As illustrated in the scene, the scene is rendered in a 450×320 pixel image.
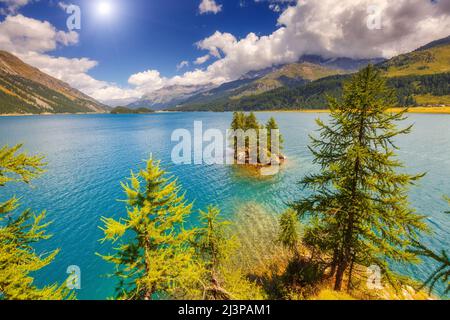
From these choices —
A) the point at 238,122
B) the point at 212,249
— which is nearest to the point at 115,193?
the point at 212,249

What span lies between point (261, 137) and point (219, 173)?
17188mm

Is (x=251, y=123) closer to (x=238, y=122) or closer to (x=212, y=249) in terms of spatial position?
(x=238, y=122)

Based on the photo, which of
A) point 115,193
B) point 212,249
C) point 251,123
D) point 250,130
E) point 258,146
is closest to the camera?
point 212,249

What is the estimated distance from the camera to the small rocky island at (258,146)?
194 feet

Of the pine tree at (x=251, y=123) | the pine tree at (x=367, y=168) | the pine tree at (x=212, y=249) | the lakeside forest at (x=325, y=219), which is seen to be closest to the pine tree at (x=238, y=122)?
the pine tree at (x=251, y=123)

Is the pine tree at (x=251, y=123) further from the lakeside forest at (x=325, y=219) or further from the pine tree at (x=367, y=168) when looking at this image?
the pine tree at (x=367, y=168)

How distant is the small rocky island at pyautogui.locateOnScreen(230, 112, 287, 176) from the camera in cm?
5919

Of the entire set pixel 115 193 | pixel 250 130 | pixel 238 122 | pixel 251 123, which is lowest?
pixel 115 193

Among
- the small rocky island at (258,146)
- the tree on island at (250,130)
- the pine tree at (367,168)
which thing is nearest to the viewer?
the pine tree at (367,168)

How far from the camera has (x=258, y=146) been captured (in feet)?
206

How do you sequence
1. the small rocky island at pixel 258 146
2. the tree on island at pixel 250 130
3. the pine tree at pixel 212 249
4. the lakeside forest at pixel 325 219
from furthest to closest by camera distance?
the tree on island at pixel 250 130
the small rocky island at pixel 258 146
the pine tree at pixel 212 249
the lakeside forest at pixel 325 219

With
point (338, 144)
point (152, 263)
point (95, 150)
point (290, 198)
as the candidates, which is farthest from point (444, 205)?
point (95, 150)

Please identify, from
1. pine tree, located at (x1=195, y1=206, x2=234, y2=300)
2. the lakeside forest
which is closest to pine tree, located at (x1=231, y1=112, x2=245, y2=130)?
pine tree, located at (x1=195, y1=206, x2=234, y2=300)
